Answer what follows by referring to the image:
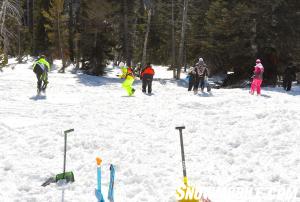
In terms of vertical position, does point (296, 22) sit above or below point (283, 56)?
above

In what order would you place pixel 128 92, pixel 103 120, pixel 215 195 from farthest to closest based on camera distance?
pixel 128 92
pixel 103 120
pixel 215 195

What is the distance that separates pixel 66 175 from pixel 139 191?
1.69 m

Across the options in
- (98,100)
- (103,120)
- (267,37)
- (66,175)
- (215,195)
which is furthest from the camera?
(267,37)

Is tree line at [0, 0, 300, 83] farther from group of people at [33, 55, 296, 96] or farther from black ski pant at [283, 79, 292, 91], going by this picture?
group of people at [33, 55, 296, 96]

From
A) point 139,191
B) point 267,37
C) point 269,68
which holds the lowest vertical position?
point 139,191

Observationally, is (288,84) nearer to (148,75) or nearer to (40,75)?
(148,75)

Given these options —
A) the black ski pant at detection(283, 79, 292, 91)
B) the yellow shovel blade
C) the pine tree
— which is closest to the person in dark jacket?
the black ski pant at detection(283, 79, 292, 91)

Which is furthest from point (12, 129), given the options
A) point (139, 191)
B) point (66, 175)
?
point (139, 191)

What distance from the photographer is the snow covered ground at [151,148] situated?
837 centimetres

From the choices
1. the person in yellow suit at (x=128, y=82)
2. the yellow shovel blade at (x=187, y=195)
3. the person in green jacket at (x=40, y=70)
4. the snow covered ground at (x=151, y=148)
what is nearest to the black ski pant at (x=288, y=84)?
the snow covered ground at (x=151, y=148)

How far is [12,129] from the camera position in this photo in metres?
12.3

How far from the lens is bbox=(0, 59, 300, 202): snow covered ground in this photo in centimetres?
837

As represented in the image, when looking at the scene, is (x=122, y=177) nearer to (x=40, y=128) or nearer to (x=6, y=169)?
(x=6, y=169)

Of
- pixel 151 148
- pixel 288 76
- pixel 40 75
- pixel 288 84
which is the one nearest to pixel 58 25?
pixel 40 75
